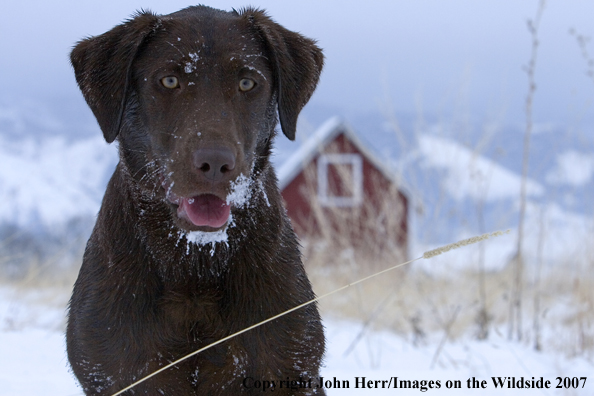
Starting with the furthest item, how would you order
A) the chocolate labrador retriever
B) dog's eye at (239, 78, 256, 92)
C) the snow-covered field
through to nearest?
the snow-covered field
dog's eye at (239, 78, 256, 92)
the chocolate labrador retriever

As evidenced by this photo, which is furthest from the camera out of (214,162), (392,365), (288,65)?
(392,365)

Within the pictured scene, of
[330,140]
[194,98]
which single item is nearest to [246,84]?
[194,98]

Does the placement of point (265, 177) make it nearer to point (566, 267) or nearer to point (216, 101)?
point (216, 101)

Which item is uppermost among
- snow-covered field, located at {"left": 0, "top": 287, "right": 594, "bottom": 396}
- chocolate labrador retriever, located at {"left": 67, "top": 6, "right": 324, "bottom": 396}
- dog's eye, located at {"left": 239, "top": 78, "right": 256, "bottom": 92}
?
dog's eye, located at {"left": 239, "top": 78, "right": 256, "bottom": 92}

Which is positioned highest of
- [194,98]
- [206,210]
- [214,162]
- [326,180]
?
[194,98]

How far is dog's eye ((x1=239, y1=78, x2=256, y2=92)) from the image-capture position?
2.62m

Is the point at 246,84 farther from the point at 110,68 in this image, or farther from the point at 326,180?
the point at 326,180

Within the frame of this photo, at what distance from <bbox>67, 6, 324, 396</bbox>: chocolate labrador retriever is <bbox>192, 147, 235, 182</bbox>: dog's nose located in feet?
0.15

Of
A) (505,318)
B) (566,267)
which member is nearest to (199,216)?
(566,267)

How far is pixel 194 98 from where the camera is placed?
8.19 feet

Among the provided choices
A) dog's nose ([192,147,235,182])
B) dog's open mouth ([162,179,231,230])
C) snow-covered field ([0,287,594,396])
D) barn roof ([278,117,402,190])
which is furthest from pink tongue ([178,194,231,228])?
barn roof ([278,117,402,190])

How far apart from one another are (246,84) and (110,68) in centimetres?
59

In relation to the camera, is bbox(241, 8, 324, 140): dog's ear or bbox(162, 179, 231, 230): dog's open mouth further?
bbox(241, 8, 324, 140): dog's ear

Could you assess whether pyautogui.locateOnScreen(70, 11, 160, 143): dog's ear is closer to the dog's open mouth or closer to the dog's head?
the dog's head
